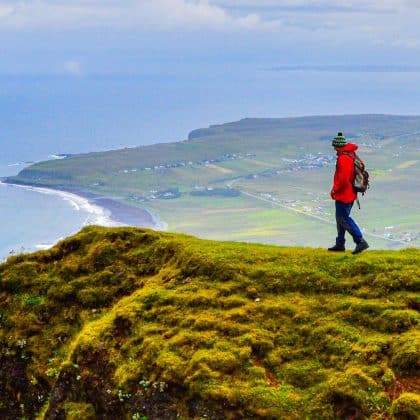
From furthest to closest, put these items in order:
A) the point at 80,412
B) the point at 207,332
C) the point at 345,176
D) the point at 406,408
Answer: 1. the point at 345,176
2. the point at 207,332
3. the point at 80,412
4. the point at 406,408

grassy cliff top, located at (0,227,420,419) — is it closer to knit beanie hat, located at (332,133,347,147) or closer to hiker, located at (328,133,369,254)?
hiker, located at (328,133,369,254)

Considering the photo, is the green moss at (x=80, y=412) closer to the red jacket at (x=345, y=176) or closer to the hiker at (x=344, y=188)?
the hiker at (x=344, y=188)

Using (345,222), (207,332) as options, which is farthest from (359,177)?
(207,332)

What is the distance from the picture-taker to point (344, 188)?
1925 centimetres

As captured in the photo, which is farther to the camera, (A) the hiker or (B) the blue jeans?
(B) the blue jeans

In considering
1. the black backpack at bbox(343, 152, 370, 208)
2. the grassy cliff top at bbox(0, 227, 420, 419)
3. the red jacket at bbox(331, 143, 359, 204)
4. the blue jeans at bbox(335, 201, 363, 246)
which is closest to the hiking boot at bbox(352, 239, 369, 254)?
the blue jeans at bbox(335, 201, 363, 246)

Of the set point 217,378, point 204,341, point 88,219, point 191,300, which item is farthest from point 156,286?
point 88,219

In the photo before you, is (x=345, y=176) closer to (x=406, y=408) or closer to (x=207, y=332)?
(x=207, y=332)

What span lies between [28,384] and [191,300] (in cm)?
450

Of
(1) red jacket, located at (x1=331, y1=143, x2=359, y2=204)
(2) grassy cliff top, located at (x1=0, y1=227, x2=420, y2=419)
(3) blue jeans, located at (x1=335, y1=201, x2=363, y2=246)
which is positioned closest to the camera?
(2) grassy cliff top, located at (x1=0, y1=227, x2=420, y2=419)

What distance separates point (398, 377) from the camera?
14.5 metres

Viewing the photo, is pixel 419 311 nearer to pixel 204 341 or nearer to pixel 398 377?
pixel 398 377

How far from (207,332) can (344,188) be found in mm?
5485

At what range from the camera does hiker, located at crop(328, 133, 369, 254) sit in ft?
62.2
